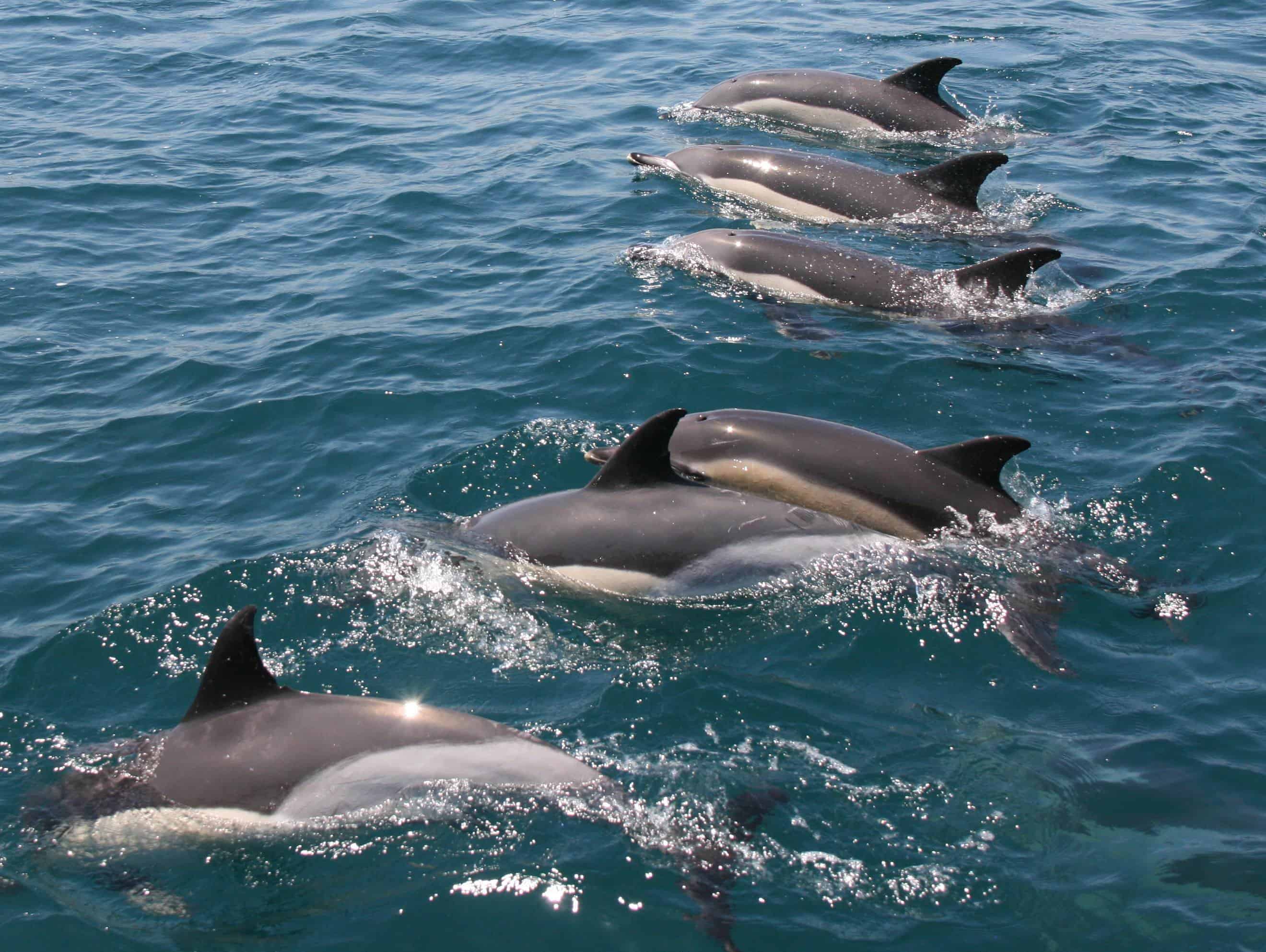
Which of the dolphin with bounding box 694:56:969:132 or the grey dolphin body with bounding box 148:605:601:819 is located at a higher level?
the dolphin with bounding box 694:56:969:132

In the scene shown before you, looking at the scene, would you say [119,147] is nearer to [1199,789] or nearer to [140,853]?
[140,853]

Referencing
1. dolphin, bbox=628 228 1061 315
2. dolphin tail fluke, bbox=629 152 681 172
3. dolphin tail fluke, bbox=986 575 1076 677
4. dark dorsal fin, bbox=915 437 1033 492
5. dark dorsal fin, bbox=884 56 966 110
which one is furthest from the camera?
dark dorsal fin, bbox=884 56 966 110

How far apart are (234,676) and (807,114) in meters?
14.9

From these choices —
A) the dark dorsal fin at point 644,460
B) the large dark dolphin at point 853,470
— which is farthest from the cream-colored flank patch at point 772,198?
the dark dorsal fin at point 644,460

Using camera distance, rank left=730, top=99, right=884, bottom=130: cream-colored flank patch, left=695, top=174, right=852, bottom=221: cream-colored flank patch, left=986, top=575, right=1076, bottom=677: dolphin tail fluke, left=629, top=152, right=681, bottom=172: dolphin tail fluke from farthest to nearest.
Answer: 1. left=730, top=99, right=884, bottom=130: cream-colored flank patch
2. left=629, top=152, right=681, bottom=172: dolphin tail fluke
3. left=695, top=174, right=852, bottom=221: cream-colored flank patch
4. left=986, top=575, right=1076, bottom=677: dolphin tail fluke

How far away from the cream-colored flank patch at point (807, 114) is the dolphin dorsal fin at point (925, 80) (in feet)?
2.42

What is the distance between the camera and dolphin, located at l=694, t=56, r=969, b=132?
18281 mm

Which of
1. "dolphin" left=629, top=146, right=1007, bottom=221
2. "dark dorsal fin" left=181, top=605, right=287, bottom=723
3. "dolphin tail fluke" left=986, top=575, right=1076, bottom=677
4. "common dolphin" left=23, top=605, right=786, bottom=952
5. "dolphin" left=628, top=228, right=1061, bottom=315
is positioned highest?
"dolphin" left=629, top=146, right=1007, bottom=221

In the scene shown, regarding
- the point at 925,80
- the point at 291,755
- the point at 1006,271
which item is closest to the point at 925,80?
the point at 925,80

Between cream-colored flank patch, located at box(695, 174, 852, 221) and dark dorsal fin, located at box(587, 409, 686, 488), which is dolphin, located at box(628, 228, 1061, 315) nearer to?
cream-colored flank patch, located at box(695, 174, 852, 221)

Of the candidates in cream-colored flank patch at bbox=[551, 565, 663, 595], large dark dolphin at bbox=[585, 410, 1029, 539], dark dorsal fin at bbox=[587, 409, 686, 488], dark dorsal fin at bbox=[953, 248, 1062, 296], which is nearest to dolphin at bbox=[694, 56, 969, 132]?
dark dorsal fin at bbox=[953, 248, 1062, 296]

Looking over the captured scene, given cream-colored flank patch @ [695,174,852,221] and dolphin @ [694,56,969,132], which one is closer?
cream-colored flank patch @ [695,174,852,221]

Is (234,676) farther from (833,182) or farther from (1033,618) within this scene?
(833,182)

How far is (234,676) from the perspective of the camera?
6754mm
